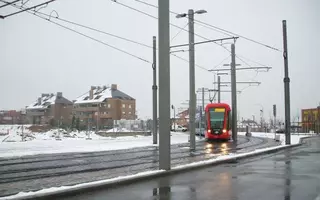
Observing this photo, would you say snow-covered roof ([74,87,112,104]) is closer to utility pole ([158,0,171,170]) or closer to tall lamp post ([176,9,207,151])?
tall lamp post ([176,9,207,151])

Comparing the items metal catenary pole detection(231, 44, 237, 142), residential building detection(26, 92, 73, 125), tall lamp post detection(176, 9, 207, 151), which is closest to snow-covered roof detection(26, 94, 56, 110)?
residential building detection(26, 92, 73, 125)

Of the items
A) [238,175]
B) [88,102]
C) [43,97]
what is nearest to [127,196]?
[238,175]

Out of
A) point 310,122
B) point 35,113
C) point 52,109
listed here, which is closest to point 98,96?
point 52,109

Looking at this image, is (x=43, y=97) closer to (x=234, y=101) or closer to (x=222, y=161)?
(x=234, y=101)

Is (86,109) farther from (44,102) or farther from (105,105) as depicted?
(44,102)

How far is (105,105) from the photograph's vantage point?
11925 cm

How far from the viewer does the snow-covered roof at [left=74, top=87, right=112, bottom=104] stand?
120519 millimetres

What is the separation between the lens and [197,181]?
1198 cm

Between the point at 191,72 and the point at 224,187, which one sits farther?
the point at 191,72

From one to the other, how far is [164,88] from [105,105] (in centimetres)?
10643

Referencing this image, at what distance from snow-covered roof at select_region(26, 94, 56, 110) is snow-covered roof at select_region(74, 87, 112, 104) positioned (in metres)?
11.4

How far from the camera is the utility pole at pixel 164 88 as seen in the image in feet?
46.1

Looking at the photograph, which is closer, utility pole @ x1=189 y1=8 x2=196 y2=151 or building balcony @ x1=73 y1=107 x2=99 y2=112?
utility pole @ x1=189 y1=8 x2=196 y2=151

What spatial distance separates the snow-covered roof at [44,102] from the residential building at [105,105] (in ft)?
38.0
